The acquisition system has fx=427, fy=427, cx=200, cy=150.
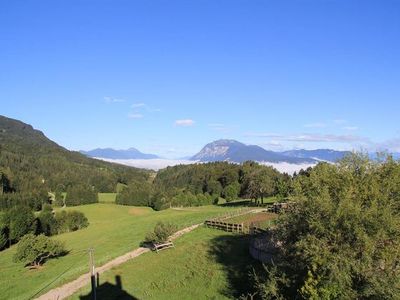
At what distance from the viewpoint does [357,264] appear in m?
23.0

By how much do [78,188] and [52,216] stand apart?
172 ft

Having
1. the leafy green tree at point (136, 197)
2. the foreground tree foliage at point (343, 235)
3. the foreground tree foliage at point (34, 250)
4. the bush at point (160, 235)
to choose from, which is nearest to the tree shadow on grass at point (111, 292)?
the bush at point (160, 235)

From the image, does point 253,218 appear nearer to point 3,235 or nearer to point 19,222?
point 3,235

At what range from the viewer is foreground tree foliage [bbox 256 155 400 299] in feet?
74.4

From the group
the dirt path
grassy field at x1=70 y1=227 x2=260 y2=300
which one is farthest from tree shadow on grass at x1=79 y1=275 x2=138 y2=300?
the dirt path

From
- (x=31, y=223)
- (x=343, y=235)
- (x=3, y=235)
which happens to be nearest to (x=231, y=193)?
(x=31, y=223)

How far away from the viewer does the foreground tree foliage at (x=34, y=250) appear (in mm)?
56594

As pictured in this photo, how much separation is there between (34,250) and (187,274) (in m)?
26.6

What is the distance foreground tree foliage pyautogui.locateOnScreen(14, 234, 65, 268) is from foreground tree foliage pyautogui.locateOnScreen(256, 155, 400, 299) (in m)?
38.8

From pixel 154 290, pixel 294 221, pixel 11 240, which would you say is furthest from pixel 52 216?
pixel 294 221

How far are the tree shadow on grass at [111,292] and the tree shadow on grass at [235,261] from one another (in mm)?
8650

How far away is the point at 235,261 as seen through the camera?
41.4 metres

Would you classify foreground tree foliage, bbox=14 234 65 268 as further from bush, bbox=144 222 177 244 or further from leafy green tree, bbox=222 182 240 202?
leafy green tree, bbox=222 182 240 202

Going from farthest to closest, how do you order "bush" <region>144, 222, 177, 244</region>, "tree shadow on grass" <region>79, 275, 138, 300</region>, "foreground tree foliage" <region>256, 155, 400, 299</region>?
"bush" <region>144, 222, 177, 244</region> → "tree shadow on grass" <region>79, 275, 138, 300</region> → "foreground tree foliage" <region>256, 155, 400, 299</region>
